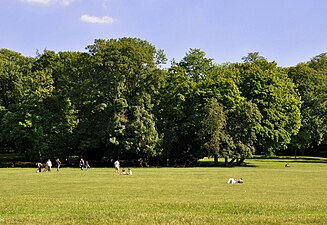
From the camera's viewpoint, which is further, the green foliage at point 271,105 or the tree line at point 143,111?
the green foliage at point 271,105

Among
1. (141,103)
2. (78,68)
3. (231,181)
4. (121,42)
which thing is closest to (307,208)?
(231,181)

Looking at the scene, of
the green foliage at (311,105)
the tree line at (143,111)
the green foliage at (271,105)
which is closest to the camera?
the tree line at (143,111)

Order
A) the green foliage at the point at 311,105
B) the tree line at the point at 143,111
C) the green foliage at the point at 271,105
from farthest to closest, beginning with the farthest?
the green foliage at the point at 311,105, the green foliage at the point at 271,105, the tree line at the point at 143,111

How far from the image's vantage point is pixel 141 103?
2589 inches

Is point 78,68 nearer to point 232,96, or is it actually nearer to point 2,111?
point 2,111

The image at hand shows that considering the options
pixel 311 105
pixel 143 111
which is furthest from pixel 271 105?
pixel 311 105

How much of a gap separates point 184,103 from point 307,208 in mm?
51588

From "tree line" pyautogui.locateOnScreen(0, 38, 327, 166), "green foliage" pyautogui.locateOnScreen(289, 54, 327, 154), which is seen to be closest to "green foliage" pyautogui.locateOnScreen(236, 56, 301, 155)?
"tree line" pyautogui.locateOnScreen(0, 38, 327, 166)

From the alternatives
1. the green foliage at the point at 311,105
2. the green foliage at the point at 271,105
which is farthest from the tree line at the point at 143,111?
the green foliage at the point at 311,105

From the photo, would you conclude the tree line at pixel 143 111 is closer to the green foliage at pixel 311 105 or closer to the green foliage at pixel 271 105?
the green foliage at pixel 271 105

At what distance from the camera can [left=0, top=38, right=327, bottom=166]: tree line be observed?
6444 centimetres

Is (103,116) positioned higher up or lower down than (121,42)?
lower down

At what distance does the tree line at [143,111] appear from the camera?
6444cm

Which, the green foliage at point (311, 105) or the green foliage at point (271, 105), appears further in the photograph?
the green foliage at point (311, 105)
